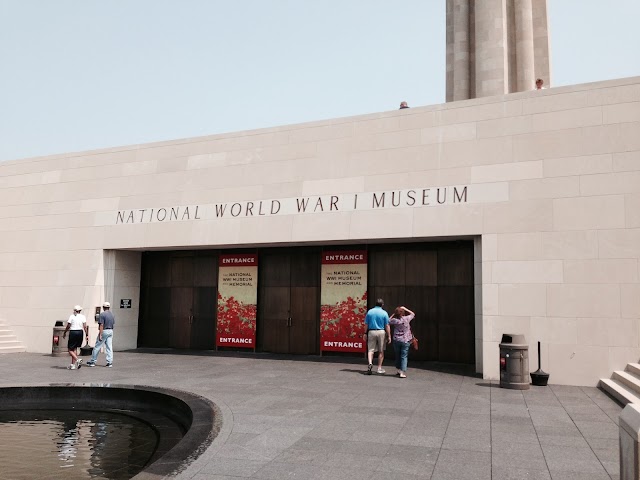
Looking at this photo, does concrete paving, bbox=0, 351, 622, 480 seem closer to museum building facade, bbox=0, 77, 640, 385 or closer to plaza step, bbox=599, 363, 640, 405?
plaza step, bbox=599, 363, 640, 405

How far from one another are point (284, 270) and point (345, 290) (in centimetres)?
227

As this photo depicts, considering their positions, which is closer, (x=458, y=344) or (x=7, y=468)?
(x=7, y=468)

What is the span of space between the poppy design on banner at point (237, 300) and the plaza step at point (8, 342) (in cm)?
715

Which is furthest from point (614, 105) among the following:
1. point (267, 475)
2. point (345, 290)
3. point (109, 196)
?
point (109, 196)

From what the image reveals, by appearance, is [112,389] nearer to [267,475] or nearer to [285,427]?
[285,427]

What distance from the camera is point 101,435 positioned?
8.20m

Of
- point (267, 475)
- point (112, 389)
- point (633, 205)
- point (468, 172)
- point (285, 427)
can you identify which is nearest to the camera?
point (267, 475)

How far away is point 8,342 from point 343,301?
1195 centimetres

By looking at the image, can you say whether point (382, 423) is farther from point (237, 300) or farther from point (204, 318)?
point (204, 318)

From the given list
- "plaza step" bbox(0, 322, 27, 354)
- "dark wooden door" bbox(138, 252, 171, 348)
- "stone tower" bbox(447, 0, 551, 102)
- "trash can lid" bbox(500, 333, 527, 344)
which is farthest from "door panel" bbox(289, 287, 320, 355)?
"stone tower" bbox(447, 0, 551, 102)

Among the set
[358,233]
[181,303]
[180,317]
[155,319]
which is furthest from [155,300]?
[358,233]

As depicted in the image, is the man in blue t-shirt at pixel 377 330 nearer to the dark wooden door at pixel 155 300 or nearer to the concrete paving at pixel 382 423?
the concrete paving at pixel 382 423

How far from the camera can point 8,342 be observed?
60.0 feet

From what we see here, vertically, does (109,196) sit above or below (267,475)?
above
